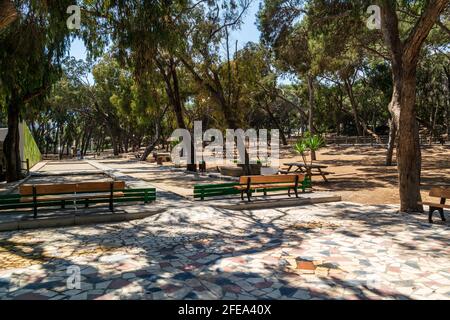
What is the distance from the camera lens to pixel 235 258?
657 centimetres

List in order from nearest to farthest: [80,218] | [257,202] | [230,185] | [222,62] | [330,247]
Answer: [330,247], [80,218], [257,202], [230,185], [222,62]

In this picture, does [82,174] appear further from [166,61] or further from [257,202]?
[257,202]

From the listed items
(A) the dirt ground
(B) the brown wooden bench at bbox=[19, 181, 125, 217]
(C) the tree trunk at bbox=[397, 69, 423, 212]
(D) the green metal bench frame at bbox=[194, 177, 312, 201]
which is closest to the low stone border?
(B) the brown wooden bench at bbox=[19, 181, 125, 217]

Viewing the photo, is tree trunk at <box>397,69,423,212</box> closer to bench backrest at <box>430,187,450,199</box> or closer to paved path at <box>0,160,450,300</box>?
paved path at <box>0,160,450,300</box>

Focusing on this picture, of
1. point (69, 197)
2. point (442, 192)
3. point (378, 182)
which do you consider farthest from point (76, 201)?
point (378, 182)

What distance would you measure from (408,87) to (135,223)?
784 cm

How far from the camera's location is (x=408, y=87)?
32.3 ft

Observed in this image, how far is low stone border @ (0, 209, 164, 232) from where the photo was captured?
29.1 feet

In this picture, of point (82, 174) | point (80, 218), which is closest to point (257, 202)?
point (80, 218)

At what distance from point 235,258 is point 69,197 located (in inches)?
231

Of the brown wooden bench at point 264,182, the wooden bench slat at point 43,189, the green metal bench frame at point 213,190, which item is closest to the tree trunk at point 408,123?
the brown wooden bench at point 264,182

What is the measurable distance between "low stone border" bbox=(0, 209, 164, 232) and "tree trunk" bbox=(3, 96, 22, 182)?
11.2m

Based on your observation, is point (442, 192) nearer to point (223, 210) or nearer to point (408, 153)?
point (408, 153)
